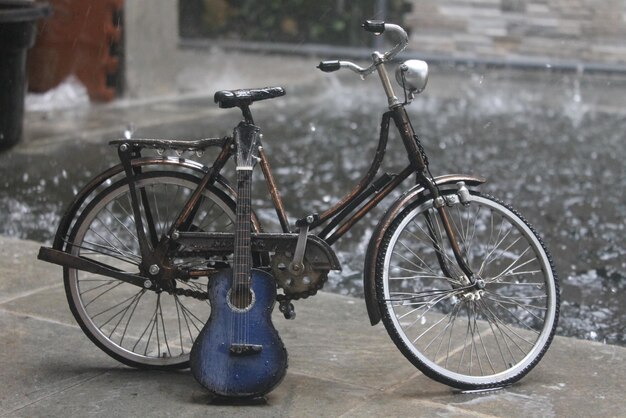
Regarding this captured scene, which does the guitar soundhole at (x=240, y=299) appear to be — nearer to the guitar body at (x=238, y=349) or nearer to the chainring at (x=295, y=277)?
the guitar body at (x=238, y=349)

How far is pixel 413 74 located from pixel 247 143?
73 centimetres

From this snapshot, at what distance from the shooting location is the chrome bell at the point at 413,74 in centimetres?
436

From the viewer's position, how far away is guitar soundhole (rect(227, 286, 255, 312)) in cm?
421

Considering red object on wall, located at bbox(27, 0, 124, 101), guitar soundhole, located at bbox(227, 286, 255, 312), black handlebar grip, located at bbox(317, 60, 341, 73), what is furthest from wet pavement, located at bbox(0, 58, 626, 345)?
black handlebar grip, located at bbox(317, 60, 341, 73)

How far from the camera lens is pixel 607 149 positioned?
10.3 m

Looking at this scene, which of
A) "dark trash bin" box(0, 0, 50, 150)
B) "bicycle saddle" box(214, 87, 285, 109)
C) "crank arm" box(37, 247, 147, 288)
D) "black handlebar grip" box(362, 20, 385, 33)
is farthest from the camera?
"dark trash bin" box(0, 0, 50, 150)

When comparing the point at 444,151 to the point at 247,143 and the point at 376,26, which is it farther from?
the point at 247,143

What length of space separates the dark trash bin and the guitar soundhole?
18.3 ft

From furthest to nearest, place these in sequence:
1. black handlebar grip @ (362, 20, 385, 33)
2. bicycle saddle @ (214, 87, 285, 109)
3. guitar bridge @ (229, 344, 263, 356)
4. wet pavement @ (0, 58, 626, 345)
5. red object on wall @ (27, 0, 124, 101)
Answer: red object on wall @ (27, 0, 124, 101)
wet pavement @ (0, 58, 626, 345)
black handlebar grip @ (362, 20, 385, 33)
bicycle saddle @ (214, 87, 285, 109)
guitar bridge @ (229, 344, 263, 356)

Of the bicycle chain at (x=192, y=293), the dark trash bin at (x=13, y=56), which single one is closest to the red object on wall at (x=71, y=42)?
the dark trash bin at (x=13, y=56)

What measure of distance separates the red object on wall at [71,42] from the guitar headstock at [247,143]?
26.2 feet

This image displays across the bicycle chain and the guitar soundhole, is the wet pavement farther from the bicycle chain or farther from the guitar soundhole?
the guitar soundhole

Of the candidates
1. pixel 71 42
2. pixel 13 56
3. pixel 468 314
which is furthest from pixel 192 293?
pixel 71 42

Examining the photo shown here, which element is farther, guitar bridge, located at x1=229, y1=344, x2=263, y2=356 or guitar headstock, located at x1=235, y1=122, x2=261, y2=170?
guitar headstock, located at x1=235, y1=122, x2=261, y2=170
